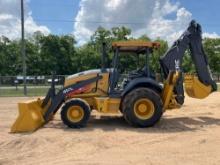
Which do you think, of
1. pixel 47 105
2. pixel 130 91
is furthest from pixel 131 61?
pixel 47 105

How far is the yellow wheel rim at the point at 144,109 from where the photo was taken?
44.3 ft

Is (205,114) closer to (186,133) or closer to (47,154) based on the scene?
(186,133)

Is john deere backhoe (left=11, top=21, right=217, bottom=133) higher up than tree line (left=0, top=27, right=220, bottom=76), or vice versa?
tree line (left=0, top=27, right=220, bottom=76)

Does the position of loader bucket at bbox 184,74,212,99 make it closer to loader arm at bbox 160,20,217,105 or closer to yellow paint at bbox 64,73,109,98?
loader arm at bbox 160,20,217,105

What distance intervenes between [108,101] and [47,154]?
4391 millimetres

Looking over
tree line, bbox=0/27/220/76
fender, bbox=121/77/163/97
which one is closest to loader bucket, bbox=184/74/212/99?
fender, bbox=121/77/163/97

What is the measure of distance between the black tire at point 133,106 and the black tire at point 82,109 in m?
1.10

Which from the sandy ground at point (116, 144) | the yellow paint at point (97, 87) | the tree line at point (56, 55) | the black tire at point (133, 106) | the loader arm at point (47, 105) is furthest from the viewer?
the tree line at point (56, 55)

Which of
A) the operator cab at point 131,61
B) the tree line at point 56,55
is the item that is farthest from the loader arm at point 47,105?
the tree line at point 56,55

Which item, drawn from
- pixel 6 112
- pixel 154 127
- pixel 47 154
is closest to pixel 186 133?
pixel 154 127

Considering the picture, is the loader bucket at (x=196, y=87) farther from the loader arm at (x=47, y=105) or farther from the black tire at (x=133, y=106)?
the loader arm at (x=47, y=105)

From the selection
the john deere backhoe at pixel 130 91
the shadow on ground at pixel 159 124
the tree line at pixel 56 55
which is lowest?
the shadow on ground at pixel 159 124

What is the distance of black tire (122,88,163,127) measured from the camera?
→ 528 inches

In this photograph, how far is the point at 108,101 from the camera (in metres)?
13.8
